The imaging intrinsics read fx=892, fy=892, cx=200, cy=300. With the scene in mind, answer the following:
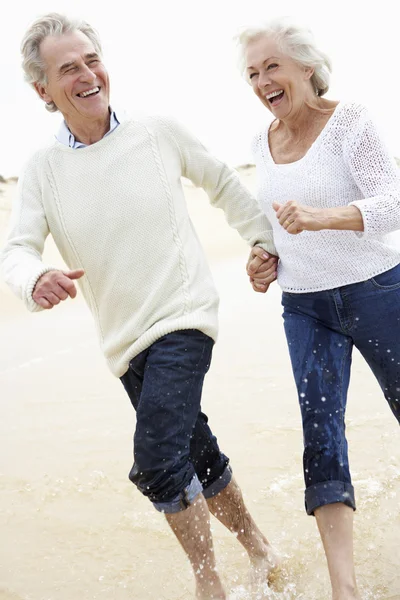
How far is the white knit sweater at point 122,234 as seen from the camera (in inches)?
121

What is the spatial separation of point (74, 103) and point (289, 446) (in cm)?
240

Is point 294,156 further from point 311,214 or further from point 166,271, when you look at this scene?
point 166,271

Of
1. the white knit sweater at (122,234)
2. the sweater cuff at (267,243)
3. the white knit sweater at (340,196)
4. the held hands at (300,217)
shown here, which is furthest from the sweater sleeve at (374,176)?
Answer: the white knit sweater at (122,234)

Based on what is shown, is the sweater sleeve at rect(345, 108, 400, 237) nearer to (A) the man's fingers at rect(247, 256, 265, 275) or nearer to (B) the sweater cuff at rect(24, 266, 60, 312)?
(A) the man's fingers at rect(247, 256, 265, 275)

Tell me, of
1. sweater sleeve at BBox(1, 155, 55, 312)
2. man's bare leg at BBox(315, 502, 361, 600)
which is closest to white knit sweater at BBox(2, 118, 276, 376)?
sweater sleeve at BBox(1, 155, 55, 312)

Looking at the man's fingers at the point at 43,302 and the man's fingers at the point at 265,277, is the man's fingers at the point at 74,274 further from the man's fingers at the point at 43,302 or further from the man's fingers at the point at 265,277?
the man's fingers at the point at 265,277

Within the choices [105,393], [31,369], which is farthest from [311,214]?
[31,369]

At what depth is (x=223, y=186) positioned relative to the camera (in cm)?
343

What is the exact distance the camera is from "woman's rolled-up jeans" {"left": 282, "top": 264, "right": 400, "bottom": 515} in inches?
117

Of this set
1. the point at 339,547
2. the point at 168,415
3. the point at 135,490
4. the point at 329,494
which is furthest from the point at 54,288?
the point at 135,490

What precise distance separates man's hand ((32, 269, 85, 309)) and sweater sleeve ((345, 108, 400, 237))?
36.1 inches

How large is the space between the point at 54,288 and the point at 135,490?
1906mm

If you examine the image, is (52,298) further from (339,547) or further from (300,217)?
(339,547)

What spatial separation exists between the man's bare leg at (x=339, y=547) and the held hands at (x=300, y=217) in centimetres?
92
